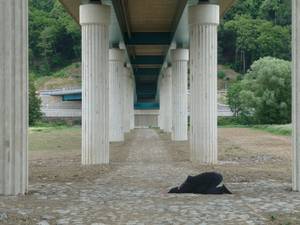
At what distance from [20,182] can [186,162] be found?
439 inches

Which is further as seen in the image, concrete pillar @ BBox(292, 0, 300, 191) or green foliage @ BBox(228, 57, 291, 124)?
green foliage @ BBox(228, 57, 291, 124)

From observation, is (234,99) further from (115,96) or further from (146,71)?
(115,96)

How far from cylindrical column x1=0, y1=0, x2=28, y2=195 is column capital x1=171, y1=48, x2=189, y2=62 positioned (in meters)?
27.5

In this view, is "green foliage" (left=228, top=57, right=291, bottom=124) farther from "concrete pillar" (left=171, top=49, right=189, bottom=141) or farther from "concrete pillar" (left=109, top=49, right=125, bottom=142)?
"concrete pillar" (left=109, top=49, right=125, bottom=142)

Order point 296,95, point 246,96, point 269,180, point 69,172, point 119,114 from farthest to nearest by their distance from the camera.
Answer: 1. point 246,96
2. point 119,114
3. point 69,172
4. point 269,180
5. point 296,95

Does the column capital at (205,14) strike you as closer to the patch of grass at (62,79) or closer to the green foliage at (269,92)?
the green foliage at (269,92)

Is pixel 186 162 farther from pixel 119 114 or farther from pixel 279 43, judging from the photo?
pixel 279 43

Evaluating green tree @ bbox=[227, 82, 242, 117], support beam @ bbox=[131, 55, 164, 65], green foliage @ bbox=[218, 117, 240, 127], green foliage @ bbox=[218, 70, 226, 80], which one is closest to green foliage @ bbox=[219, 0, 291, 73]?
green foliage @ bbox=[218, 70, 226, 80]

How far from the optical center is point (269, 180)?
1465 centimetres

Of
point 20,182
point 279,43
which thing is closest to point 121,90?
point 20,182

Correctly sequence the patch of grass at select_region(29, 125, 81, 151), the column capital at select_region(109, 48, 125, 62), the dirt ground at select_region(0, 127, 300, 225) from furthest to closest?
the column capital at select_region(109, 48, 125, 62), the patch of grass at select_region(29, 125, 81, 151), the dirt ground at select_region(0, 127, 300, 225)

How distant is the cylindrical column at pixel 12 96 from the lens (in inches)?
434

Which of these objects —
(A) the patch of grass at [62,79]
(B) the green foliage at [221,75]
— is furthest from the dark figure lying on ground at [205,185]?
(B) the green foliage at [221,75]

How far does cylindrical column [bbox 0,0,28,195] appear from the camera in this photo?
1102 centimetres
